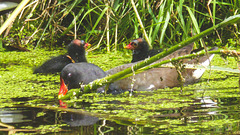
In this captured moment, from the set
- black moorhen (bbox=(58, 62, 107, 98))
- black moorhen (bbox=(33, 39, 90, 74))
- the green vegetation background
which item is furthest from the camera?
the green vegetation background

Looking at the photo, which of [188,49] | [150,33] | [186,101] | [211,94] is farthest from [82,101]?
[150,33]

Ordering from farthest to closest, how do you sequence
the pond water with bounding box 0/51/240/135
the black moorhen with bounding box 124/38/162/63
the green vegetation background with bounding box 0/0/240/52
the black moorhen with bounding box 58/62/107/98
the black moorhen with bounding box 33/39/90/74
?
the green vegetation background with bounding box 0/0/240/52, the black moorhen with bounding box 124/38/162/63, the black moorhen with bounding box 33/39/90/74, the black moorhen with bounding box 58/62/107/98, the pond water with bounding box 0/51/240/135

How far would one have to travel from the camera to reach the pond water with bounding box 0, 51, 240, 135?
210 cm

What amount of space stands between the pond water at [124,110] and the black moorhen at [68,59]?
37cm

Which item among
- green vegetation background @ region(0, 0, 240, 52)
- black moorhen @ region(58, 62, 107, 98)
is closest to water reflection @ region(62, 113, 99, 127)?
black moorhen @ region(58, 62, 107, 98)

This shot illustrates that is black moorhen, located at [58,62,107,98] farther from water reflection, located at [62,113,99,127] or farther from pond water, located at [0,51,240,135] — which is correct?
water reflection, located at [62,113,99,127]

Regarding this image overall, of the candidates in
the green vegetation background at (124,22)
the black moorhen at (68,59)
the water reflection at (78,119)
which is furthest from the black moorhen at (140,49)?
the water reflection at (78,119)

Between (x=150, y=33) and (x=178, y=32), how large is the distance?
53cm

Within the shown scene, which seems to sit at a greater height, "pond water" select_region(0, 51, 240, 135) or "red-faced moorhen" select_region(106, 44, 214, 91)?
"red-faced moorhen" select_region(106, 44, 214, 91)

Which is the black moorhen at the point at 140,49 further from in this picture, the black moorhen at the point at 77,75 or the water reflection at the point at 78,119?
the water reflection at the point at 78,119

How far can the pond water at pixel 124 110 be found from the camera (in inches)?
82.6

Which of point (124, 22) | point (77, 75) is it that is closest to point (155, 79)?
point (77, 75)

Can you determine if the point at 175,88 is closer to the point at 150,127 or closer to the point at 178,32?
the point at 150,127

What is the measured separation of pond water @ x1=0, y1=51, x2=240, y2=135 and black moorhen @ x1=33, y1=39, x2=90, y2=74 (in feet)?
1.21
